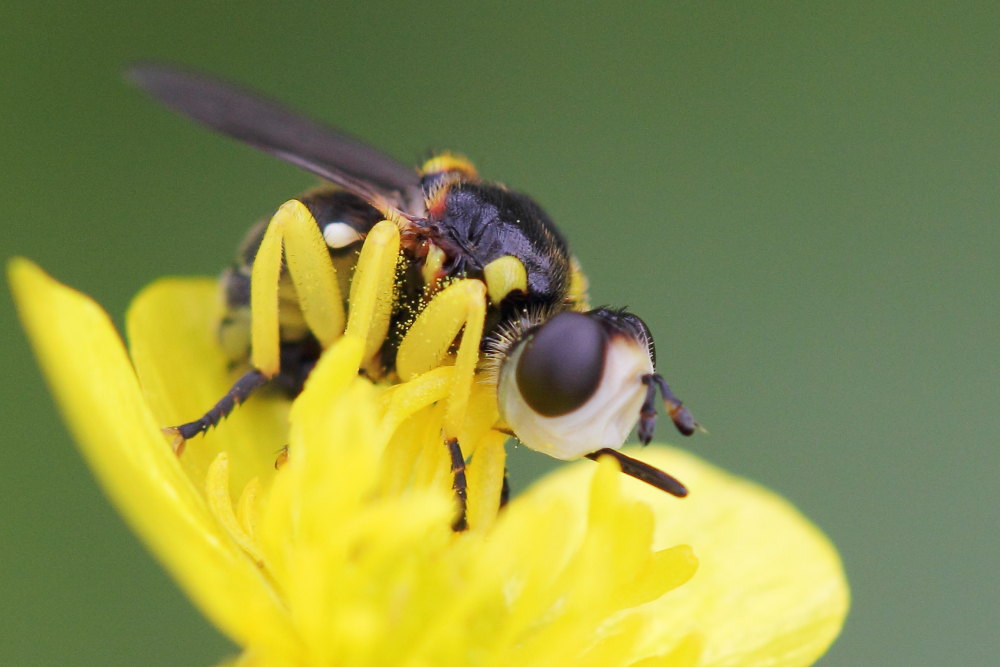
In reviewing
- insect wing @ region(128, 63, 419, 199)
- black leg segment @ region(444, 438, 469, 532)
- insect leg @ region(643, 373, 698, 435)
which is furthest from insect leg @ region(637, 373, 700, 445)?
insect wing @ region(128, 63, 419, 199)

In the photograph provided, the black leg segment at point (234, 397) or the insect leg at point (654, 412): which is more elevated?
the insect leg at point (654, 412)

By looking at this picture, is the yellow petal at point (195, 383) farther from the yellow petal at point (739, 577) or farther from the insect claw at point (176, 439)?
the yellow petal at point (739, 577)

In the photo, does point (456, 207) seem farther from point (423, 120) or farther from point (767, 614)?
point (423, 120)

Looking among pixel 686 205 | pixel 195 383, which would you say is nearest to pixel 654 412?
pixel 195 383

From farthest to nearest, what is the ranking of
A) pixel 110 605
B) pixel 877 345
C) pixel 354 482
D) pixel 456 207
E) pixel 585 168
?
1. pixel 585 168
2. pixel 877 345
3. pixel 110 605
4. pixel 456 207
5. pixel 354 482

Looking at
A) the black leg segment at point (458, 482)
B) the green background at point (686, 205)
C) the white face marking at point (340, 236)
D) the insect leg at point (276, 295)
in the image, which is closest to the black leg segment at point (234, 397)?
the insect leg at point (276, 295)

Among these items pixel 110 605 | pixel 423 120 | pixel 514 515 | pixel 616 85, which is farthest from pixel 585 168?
pixel 514 515

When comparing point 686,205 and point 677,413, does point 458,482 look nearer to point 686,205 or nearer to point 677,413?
point 677,413
